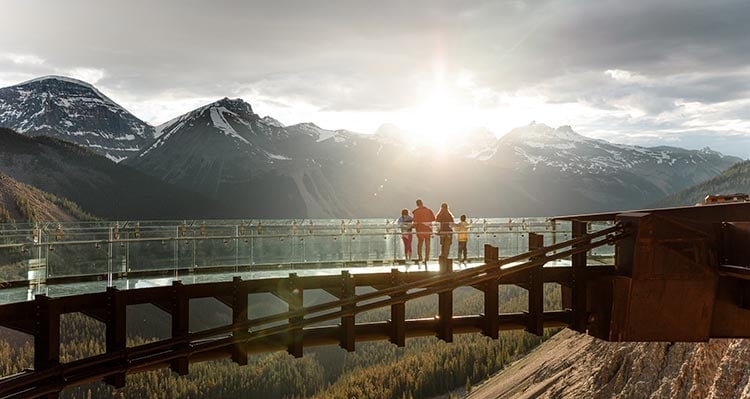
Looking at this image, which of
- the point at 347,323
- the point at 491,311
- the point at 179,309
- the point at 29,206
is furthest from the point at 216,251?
the point at 29,206

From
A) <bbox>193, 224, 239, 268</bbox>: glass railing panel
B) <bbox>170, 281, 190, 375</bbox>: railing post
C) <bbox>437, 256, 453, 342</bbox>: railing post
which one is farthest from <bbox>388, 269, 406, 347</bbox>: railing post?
<bbox>193, 224, 239, 268</bbox>: glass railing panel

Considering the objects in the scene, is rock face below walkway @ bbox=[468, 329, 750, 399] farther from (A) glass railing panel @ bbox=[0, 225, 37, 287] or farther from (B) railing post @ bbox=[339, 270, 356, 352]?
(A) glass railing panel @ bbox=[0, 225, 37, 287]

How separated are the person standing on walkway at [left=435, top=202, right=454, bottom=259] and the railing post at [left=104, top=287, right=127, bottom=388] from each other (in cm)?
1034

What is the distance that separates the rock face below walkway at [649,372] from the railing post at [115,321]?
18.6 m

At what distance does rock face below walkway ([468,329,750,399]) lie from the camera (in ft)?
72.6

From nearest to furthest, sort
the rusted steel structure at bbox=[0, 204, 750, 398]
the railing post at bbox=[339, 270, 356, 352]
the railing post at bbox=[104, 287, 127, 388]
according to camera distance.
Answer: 1. the rusted steel structure at bbox=[0, 204, 750, 398]
2. the railing post at bbox=[104, 287, 127, 388]
3. the railing post at bbox=[339, 270, 356, 352]

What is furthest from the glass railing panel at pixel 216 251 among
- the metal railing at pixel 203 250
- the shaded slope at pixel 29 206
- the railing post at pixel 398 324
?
the shaded slope at pixel 29 206

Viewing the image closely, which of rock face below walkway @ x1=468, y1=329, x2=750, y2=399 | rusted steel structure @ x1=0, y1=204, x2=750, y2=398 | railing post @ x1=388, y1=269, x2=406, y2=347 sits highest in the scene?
rusted steel structure @ x1=0, y1=204, x2=750, y2=398

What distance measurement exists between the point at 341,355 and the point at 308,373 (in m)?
14.1

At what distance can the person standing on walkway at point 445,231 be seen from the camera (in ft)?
72.9

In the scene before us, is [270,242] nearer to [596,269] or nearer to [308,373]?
[596,269]

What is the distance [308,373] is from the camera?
4555 inches

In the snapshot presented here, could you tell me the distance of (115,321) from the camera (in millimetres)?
14508

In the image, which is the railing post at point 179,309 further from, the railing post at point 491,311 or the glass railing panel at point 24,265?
the railing post at point 491,311
